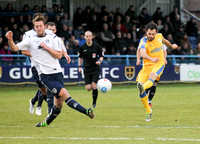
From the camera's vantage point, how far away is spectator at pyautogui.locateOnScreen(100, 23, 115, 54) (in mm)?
25531

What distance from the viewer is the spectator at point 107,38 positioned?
83.8 ft

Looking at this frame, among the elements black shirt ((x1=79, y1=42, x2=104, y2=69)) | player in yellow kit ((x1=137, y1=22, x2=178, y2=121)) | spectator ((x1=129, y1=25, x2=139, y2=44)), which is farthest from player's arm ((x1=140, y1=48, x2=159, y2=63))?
spectator ((x1=129, y1=25, x2=139, y2=44))

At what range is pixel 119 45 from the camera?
83.4ft

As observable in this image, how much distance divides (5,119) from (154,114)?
3581 millimetres

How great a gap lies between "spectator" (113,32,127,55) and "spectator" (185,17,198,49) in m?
6.09

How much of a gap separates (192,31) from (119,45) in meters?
6.79

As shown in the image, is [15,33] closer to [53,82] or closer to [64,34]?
[64,34]

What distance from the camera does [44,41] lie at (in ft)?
29.0

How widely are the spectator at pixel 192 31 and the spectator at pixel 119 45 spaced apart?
20.0 feet

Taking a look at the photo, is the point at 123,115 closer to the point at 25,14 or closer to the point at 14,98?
the point at 14,98

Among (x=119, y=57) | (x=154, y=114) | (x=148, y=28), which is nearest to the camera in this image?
(x=148, y=28)

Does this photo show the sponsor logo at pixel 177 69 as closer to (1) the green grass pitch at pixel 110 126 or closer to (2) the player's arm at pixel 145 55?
(1) the green grass pitch at pixel 110 126

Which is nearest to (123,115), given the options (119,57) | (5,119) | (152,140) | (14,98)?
(5,119)

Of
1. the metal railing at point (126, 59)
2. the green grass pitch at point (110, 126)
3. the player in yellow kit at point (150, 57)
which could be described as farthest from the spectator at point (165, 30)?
the player in yellow kit at point (150, 57)
